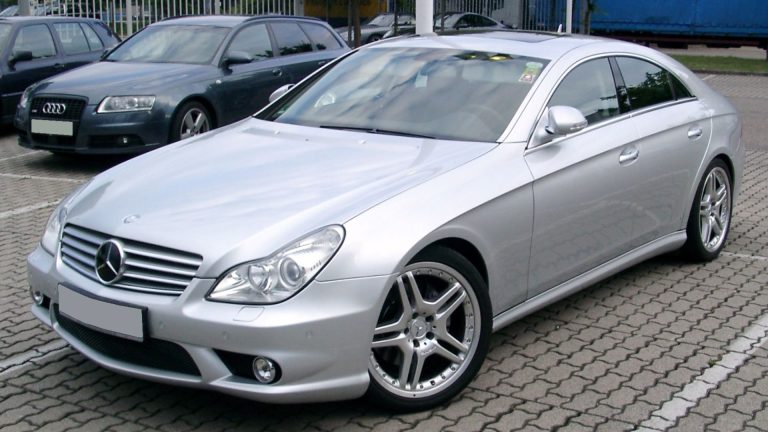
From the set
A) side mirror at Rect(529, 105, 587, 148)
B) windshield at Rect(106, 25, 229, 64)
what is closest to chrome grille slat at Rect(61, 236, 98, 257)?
side mirror at Rect(529, 105, 587, 148)

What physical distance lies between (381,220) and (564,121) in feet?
4.15

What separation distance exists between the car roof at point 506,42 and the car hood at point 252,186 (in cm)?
92

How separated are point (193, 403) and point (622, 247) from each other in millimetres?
2520

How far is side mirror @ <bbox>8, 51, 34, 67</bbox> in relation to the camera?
12.4 metres

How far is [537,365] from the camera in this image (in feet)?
15.6

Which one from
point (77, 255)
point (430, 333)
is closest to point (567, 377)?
point (430, 333)

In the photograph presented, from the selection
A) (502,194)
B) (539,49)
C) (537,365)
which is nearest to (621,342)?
(537,365)

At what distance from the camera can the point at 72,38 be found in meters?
13.4

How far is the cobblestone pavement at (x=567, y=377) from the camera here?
412 centimetres

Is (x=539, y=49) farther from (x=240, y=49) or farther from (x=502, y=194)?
(x=240, y=49)

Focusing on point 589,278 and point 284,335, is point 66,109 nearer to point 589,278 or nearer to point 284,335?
point 589,278

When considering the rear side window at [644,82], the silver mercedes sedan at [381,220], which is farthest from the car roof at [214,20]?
the rear side window at [644,82]

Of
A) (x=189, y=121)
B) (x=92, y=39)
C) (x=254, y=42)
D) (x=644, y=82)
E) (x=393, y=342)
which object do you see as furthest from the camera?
(x=92, y=39)

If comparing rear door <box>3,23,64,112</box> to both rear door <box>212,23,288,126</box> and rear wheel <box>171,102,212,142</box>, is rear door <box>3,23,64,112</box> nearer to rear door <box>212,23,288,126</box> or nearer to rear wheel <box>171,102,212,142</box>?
rear door <box>212,23,288,126</box>
